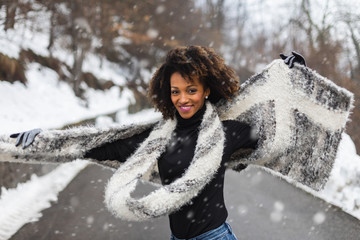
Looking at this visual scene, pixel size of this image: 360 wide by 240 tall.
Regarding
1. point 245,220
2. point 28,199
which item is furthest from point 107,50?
point 245,220

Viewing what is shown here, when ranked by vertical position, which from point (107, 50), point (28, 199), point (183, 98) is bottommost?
point (107, 50)

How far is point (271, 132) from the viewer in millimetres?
2096

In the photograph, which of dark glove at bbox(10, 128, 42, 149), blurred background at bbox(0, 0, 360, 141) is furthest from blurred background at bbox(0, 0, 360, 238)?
dark glove at bbox(10, 128, 42, 149)

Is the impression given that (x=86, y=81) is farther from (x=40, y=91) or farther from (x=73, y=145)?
(x=73, y=145)

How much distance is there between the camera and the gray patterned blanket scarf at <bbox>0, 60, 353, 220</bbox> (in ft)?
6.58

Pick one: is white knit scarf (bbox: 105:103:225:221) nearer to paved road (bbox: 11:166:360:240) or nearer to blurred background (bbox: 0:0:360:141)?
paved road (bbox: 11:166:360:240)

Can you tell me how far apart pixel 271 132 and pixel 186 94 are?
24.9 inches

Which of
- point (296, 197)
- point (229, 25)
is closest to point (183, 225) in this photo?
point (296, 197)

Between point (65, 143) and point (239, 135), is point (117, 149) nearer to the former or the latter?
point (65, 143)

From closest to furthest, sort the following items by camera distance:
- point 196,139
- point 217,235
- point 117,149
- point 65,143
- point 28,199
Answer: point 217,235 → point 196,139 → point 65,143 → point 117,149 → point 28,199

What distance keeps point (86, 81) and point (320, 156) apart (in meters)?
20.9

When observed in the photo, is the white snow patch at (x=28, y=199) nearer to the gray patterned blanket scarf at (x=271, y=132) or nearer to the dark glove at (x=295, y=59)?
the gray patterned blanket scarf at (x=271, y=132)

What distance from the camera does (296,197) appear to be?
18.9ft

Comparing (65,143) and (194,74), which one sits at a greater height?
(194,74)
